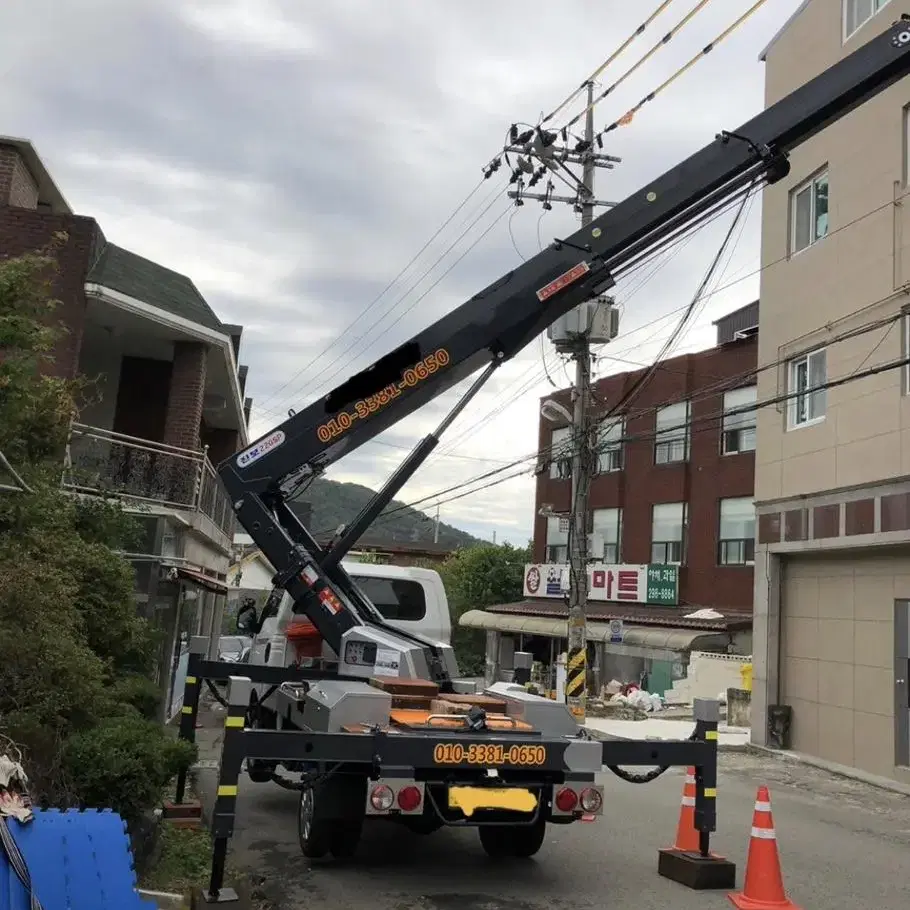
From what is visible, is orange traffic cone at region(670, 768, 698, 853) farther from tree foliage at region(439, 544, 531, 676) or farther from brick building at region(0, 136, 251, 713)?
tree foliage at region(439, 544, 531, 676)

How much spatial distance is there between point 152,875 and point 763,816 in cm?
414

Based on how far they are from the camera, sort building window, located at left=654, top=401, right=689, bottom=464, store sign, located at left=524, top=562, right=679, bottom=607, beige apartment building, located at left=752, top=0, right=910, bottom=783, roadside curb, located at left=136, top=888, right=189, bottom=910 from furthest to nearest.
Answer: building window, located at left=654, top=401, right=689, bottom=464 < store sign, located at left=524, top=562, right=679, bottom=607 < beige apartment building, located at left=752, top=0, right=910, bottom=783 < roadside curb, located at left=136, top=888, right=189, bottom=910

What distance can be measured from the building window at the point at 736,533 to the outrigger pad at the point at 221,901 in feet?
81.1

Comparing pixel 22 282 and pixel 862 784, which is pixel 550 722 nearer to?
pixel 22 282

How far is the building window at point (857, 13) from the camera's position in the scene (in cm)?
1448

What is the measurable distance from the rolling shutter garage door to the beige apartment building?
0.03 m

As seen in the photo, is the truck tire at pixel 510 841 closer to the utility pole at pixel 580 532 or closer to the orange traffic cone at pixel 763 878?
the orange traffic cone at pixel 763 878

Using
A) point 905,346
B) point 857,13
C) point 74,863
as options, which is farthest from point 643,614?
point 74,863

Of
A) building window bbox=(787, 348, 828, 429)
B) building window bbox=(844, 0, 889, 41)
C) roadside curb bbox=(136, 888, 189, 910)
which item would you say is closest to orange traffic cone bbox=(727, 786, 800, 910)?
roadside curb bbox=(136, 888, 189, 910)

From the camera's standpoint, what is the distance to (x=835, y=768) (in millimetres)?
13688

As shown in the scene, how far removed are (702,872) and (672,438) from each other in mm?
25673

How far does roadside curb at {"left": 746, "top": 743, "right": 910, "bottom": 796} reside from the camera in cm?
1241

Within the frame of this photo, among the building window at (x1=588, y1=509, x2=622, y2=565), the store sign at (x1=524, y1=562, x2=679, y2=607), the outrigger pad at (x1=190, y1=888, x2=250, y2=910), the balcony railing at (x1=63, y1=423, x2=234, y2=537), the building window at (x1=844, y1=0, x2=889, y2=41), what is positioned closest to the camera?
the outrigger pad at (x1=190, y1=888, x2=250, y2=910)

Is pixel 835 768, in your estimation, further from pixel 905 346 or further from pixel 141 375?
pixel 141 375
